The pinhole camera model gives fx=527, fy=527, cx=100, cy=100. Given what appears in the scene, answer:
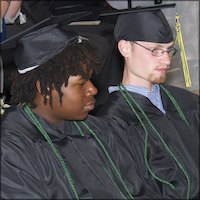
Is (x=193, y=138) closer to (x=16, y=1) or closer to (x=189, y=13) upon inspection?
(x=16, y=1)

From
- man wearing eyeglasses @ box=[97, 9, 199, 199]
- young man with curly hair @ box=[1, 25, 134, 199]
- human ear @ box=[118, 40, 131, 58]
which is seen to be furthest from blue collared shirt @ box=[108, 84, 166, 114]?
young man with curly hair @ box=[1, 25, 134, 199]

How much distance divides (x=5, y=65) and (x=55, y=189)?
0.87 meters

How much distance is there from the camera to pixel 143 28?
1867 mm

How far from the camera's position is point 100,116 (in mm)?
1861

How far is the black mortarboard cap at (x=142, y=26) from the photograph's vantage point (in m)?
1.85

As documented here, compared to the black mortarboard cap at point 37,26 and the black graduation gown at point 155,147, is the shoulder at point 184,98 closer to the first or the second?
the black graduation gown at point 155,147

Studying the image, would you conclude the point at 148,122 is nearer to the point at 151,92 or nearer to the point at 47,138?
the point at 151,92

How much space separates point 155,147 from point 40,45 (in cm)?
56

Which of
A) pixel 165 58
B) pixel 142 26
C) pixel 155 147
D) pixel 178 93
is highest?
pixel 142 26

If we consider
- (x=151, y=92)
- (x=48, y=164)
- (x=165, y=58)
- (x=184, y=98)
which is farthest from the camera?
(x=184, y=98)

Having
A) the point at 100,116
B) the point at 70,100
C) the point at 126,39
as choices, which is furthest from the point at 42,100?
the point at 126,39

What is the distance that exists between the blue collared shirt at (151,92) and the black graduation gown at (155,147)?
0.7 inches

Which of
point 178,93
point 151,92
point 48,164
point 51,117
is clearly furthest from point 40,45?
point 178,93

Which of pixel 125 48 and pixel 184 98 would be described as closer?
pixel 125 48
